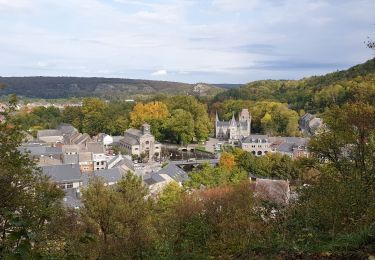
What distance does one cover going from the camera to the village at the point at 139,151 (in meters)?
33.0

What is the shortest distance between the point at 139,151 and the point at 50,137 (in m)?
14.2

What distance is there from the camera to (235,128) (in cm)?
6775

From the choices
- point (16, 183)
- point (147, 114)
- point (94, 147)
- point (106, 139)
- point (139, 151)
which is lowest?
point (139, 151)

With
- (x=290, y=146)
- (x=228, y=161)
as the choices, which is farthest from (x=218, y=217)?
(x=290, y=146)

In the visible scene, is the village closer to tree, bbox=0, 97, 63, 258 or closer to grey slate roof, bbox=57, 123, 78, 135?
grey slate roof, bbox=57, 123, 78, 135

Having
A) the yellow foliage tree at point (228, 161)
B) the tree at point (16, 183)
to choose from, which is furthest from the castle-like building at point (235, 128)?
the tree at point (16, 183)

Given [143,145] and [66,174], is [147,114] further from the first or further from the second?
[66,174]

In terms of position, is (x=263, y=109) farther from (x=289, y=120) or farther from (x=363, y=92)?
(x=363, y=92)

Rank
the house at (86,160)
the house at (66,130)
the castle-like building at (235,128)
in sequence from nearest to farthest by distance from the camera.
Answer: the house at (86,160), the house at (66,130), the castle-like building at (235,128)

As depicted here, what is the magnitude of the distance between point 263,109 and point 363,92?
56730mm

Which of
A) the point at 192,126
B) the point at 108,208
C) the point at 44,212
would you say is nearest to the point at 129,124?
the point at 192,126

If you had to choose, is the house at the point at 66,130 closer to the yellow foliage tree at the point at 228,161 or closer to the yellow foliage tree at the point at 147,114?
the yellow foliage tree at the point at 147,114

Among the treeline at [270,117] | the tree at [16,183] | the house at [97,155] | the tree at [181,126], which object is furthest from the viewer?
the treeline at [270,117]

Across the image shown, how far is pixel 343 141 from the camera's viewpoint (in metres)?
12.9
